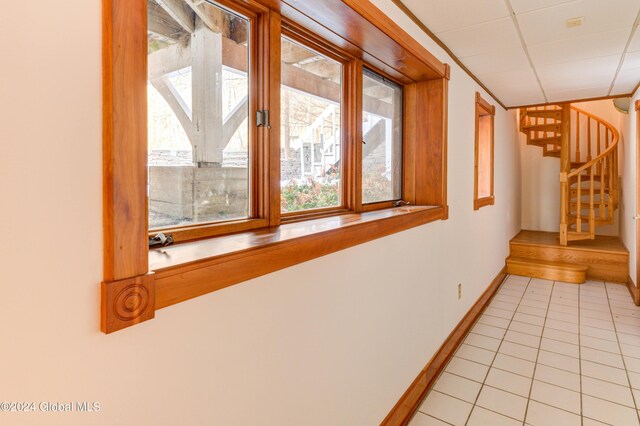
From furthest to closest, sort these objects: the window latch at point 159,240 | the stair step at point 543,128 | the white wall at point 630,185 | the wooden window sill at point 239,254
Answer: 1. the stair step at point 543,128
2. the white wall at point 630,185
3. the window latch at point 159,240
4. the wooden window sill at point 239,254

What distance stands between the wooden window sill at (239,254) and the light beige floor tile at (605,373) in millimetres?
2032

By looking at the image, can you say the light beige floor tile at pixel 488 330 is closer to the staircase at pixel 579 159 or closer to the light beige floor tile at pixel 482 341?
the light beige floor tile at pixel 482 341

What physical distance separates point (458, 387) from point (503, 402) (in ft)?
0.85

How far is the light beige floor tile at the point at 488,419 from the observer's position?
1971 millimetres

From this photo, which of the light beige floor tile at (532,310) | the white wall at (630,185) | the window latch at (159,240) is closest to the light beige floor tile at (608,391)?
the light beige floor tile at (532,310)

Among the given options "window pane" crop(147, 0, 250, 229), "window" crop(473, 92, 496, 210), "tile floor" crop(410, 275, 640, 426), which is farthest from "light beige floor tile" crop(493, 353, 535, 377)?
"window pane" crop(147, 0, 250, 229)

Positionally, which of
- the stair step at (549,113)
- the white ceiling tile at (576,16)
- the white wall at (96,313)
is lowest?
the white wall at (96,313)

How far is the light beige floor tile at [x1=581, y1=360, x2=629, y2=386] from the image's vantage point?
2.36 metres

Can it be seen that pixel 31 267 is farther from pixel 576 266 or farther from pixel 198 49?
pixel 576 266

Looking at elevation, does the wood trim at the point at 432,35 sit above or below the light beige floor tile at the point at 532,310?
above

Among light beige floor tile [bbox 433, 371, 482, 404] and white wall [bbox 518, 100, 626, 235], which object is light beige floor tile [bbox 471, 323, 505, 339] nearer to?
light beige floor tile [bbox 433, 371, 482, 404]

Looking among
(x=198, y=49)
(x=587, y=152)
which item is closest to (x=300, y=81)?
(x=198, y=49)

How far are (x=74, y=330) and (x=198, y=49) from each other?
1027 millimetres

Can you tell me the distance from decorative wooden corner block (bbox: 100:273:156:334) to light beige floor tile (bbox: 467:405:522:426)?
1.93 m
